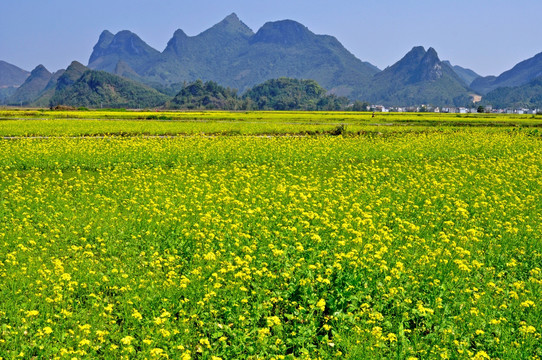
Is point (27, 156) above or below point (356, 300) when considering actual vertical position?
above

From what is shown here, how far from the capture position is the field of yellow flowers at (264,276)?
593cm

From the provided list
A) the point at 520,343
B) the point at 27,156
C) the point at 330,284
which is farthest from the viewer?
the point at 27,156

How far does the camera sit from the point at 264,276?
7633mm

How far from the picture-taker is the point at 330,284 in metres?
7.32

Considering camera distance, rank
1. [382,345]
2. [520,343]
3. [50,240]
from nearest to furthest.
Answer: [382,345] → [520,343] → [50,240]

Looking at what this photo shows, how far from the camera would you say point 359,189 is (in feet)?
48.4

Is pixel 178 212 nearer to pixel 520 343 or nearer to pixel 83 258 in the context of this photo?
pixel 83 258

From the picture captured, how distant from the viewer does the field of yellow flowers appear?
19.5 feet

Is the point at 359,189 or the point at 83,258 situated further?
the point at 359,189

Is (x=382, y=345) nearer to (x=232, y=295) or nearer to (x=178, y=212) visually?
(x=232, y=295)

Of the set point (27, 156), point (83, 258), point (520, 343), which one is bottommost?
point (520, 343)

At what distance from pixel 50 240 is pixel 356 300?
6.66 metres

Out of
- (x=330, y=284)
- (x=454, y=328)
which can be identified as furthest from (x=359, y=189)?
(x=454, y=328)

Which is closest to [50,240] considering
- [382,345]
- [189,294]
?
[189,294]
